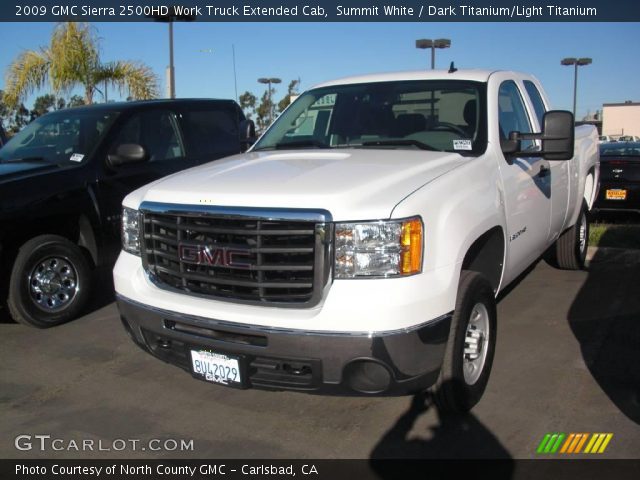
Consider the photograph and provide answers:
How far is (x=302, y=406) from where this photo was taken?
12.4 ft

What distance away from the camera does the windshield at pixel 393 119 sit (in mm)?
4188

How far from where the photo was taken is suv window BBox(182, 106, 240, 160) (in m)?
6.66

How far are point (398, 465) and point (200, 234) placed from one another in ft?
5.18

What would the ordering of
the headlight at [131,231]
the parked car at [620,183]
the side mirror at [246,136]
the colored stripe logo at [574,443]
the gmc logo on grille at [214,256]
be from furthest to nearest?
the parked car at [620,183] < the side mirror at [246,136] < the headlight at [131,231] < the colored stripe logo at [574,443] < the gmc logo on grille at [214,256]

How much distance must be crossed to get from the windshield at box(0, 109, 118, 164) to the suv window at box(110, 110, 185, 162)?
7.2 inches

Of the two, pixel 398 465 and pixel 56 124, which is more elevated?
pixel 56 124

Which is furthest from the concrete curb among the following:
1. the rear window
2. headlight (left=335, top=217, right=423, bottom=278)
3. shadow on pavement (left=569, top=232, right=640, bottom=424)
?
headlight (left=335, top=217, right=423, bottom=278)

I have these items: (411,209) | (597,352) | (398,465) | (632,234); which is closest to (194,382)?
(398,465)

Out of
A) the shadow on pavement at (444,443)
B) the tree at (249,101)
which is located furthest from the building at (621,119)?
the shadow on pavement at (444,443)

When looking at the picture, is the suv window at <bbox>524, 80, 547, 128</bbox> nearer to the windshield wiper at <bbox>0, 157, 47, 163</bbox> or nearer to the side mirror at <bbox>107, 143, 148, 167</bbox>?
the side mirror at <bbox>107, 143, 148, 167</bbox>

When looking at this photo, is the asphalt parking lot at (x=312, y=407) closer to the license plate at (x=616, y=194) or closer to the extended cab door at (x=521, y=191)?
the extended cab door at (x=521, y=191)

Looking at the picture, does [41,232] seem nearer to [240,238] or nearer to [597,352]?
[240,238]

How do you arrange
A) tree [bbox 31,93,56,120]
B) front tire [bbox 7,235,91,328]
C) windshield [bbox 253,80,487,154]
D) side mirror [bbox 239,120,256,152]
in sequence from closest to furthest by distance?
windshield [bbox 253,80,487,154], front tire [bbox 7,235,91,328], side mirror [bbox 239,120,256,152], tree [bbox 31,93,56,120]
